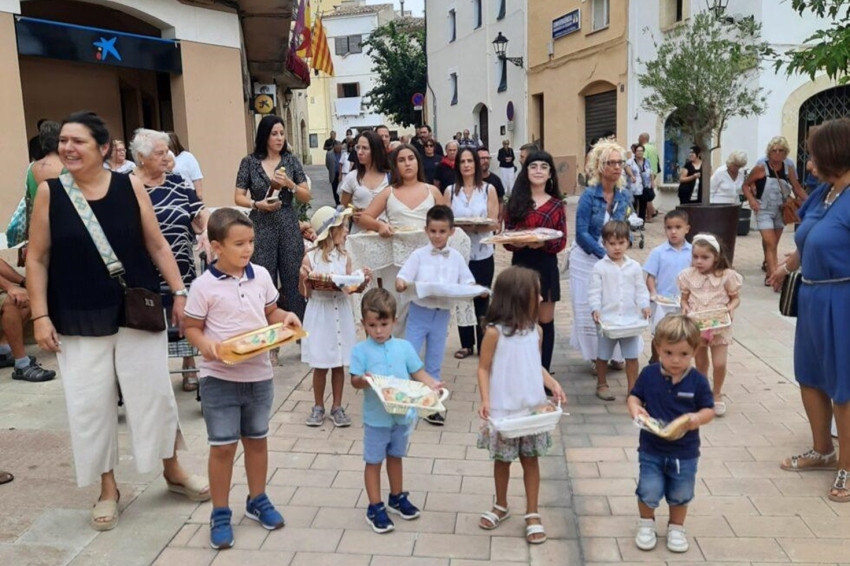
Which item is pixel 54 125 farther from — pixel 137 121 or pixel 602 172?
pixel 137 121

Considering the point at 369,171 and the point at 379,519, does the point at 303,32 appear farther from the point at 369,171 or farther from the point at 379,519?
the point at 379,519

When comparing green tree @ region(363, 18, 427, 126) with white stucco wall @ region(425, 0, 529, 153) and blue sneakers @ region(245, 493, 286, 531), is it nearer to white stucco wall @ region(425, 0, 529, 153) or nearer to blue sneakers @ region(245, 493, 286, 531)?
white stucco wall @ region(425, 0, 529, 153)

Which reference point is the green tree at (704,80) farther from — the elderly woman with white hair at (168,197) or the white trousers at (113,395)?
the white trousers at (113,395)

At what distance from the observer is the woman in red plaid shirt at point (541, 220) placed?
5512 millimetres

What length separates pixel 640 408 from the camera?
3377 millimetres

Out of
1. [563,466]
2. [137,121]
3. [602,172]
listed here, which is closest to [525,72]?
[137,121]

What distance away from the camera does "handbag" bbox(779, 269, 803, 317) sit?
4.36m

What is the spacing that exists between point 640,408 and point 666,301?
2.30 metres

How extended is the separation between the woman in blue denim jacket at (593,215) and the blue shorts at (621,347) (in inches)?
7.2

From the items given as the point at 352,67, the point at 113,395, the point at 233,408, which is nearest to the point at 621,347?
the point at 233,408

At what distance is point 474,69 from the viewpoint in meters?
31.0

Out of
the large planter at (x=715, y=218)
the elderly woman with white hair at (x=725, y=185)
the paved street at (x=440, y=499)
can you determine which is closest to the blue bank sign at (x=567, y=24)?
the elderly woman with white hair at (x=725, y=185)

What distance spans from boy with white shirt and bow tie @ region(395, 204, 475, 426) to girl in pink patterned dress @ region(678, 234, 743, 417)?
5.00ft

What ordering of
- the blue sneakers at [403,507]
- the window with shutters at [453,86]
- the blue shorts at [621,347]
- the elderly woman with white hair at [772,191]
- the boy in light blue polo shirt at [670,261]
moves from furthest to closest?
the window with shutters at [453,86], the elderly woman with white hair at [772,191], the boy in light blue polo shirt at [670,261], the blue shorts at [621,347], the blue sneakers at [403,507]
